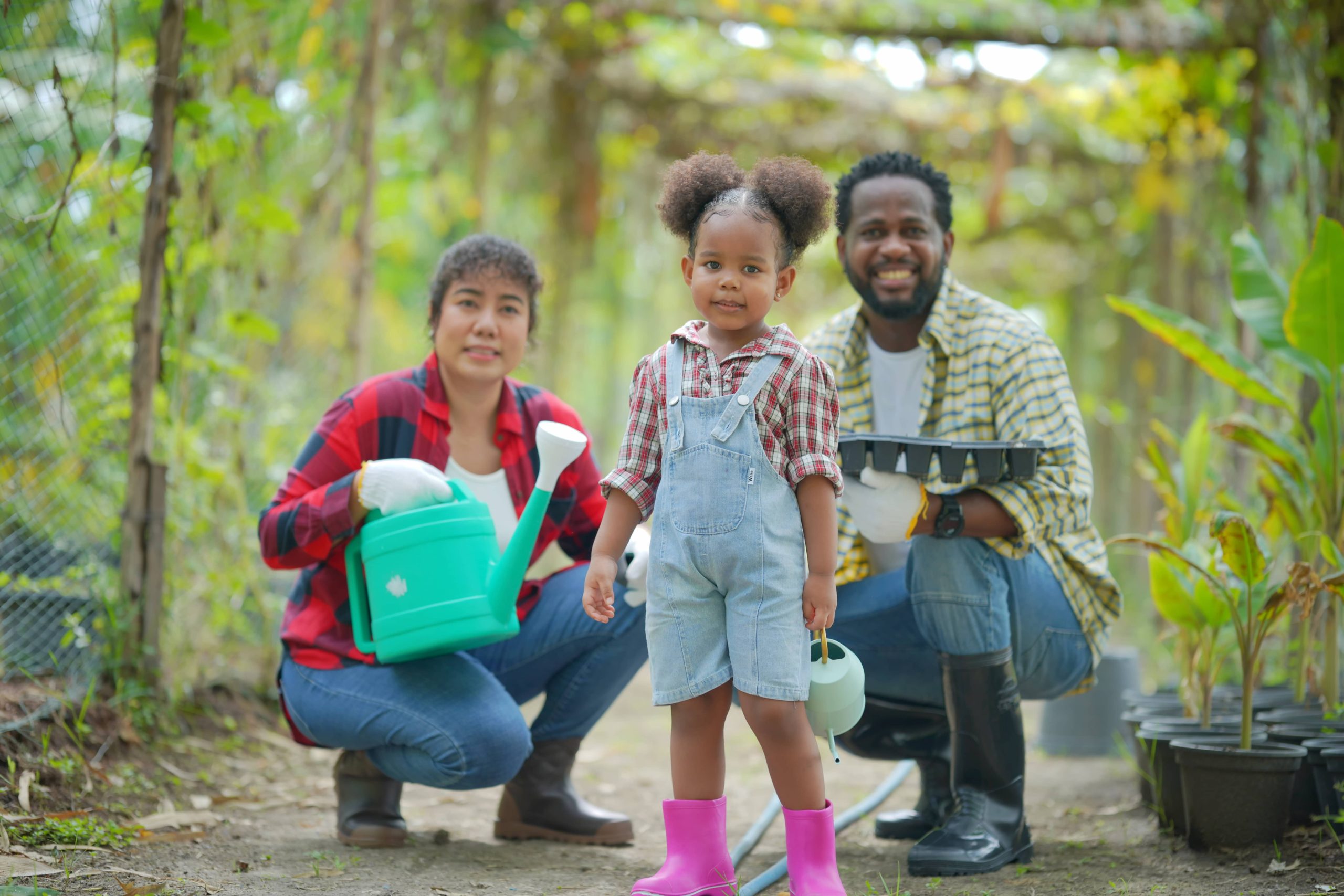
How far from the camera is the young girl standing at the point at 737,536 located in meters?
1.70

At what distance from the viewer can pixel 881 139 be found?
6695 millimetres

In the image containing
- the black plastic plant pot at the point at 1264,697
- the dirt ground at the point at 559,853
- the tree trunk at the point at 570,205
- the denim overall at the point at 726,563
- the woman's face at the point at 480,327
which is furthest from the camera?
the tree trunk at the point at 570,205

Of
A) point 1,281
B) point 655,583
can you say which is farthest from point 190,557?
point 655,583

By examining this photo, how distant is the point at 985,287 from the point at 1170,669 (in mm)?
7096

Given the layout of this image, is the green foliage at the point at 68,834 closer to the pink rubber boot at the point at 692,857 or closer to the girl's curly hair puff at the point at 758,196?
the pink rubber boot at the point at 692,857

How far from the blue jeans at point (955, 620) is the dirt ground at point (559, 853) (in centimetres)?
36

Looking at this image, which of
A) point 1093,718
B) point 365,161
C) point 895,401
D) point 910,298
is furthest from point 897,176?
point 365,161

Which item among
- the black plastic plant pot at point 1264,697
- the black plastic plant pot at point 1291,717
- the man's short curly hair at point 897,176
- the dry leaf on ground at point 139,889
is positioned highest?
the man's short curly hair at point 897,176

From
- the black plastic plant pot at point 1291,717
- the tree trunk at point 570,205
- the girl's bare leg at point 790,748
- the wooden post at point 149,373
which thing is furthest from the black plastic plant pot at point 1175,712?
the tree trunk at point 570,205

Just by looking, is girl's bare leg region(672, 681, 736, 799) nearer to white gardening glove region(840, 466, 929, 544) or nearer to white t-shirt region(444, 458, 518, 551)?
white gardening glove region(840, 466, 929, 544)

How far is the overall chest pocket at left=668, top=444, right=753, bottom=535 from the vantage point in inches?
67.1

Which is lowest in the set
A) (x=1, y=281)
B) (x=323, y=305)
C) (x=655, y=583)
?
(x=655, y=583)

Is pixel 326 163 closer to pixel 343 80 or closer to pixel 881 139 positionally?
pixel 343 80

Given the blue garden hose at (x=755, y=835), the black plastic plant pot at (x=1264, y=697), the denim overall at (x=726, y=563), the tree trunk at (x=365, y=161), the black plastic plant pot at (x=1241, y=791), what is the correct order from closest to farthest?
the denim overall at (x=726, y=563) < the black plastic plant pot at (x=1241, y=791) < the blue garden hose at (x=755, y=835) < the black plastic plant pot at (x=1264, y=697) < the tree trunk at (x=365, y=161)
